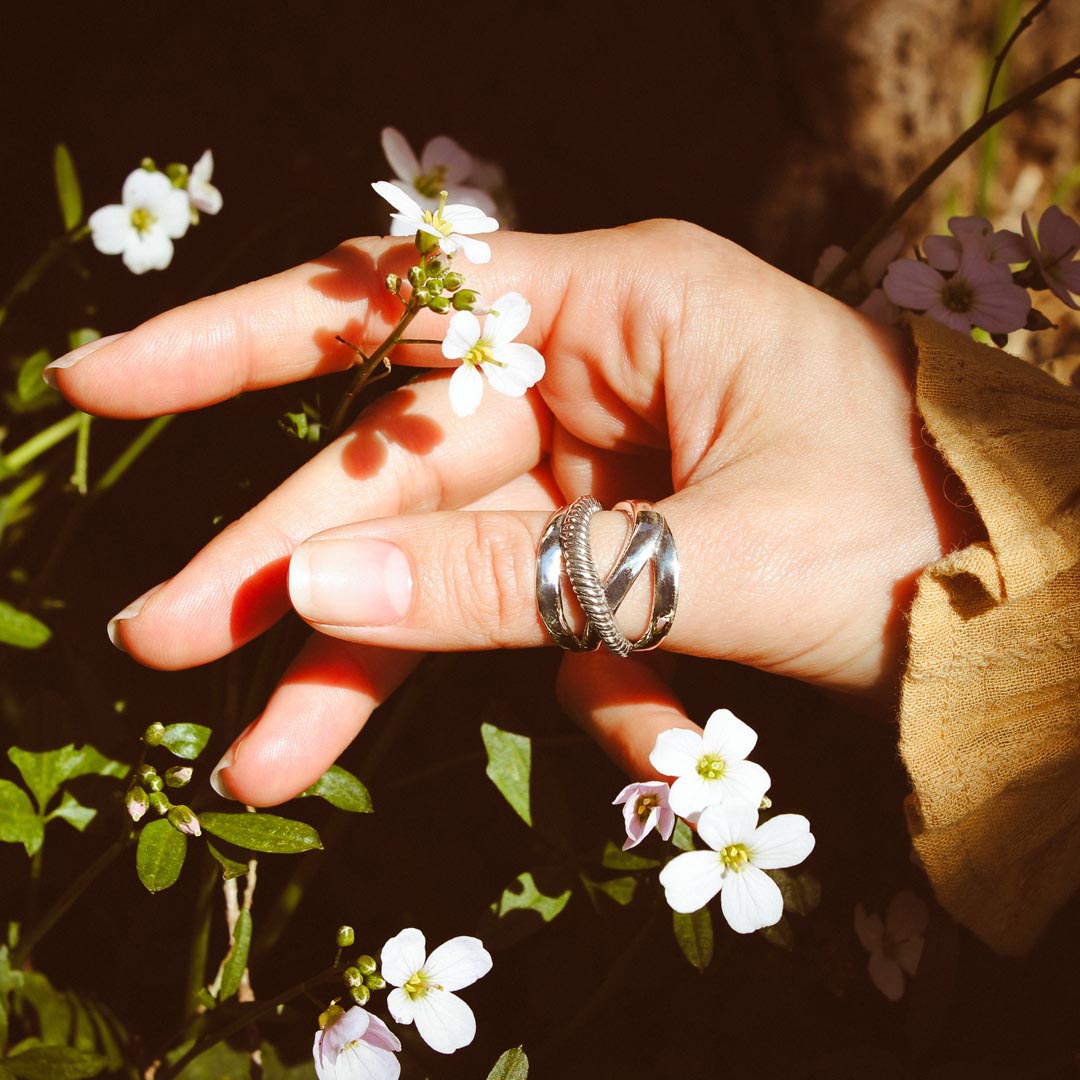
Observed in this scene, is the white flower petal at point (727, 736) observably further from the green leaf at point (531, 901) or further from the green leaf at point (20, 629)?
the green leaf at point (20, 629)

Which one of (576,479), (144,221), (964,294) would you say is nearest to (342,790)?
(576,479)

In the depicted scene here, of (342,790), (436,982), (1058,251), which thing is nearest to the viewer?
(436,982)

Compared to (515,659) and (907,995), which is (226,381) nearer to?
(515,659)

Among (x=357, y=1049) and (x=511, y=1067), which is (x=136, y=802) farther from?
(x=511, y=1067)

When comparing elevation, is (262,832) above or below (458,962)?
above

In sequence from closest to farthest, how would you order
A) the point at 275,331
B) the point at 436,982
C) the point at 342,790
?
the point at 436,982 < the point at 342,790 < the point at 275,331

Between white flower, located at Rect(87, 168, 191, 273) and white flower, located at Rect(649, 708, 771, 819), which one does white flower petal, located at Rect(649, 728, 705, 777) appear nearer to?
white flower, located at Rect(649, 708, 771, 819)
